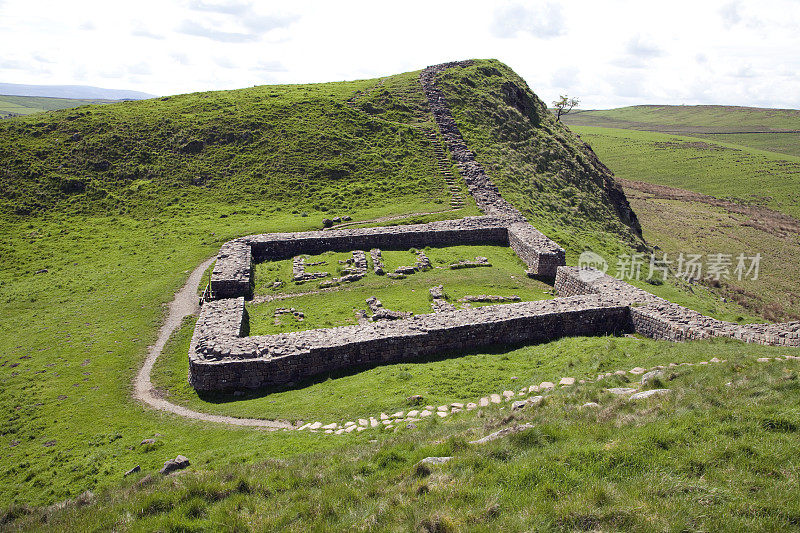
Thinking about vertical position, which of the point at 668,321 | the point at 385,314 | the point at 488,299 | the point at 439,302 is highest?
the point at 668,321

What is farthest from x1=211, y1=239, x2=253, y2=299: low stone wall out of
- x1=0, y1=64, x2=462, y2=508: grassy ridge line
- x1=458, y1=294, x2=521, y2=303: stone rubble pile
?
x1=458, y1=294, x2=521, y2=303: stone rubble pile

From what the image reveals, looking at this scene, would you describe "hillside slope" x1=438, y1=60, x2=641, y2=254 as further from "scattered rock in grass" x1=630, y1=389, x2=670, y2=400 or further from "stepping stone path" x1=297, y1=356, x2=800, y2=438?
"scattered rock in grass" x1=630, y1=389, x2=670, y2=400

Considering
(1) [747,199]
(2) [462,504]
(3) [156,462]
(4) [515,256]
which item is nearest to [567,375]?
(2) [462,504]

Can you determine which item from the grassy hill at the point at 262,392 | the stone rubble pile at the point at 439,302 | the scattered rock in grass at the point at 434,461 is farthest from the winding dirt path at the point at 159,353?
the stone rubble pile at the point at 439,302

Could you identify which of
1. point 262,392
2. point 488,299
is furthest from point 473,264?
point 262,392

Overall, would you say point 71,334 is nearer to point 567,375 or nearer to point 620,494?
point 567,375

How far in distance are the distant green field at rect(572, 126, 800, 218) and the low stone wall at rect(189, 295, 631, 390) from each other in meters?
87.4

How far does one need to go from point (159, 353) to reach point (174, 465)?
10.2m

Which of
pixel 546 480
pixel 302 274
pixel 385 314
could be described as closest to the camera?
pixel 546 480

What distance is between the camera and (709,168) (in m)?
120

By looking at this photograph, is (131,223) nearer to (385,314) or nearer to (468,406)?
(385,314)

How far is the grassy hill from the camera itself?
9.09 metres

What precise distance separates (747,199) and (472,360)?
101m

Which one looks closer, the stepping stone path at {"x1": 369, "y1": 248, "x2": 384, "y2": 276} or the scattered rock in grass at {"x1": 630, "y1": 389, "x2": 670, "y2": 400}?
the scattered rock in grass at {"x1": 630, "y1": 389, "x2": 670, "y2": 400}
